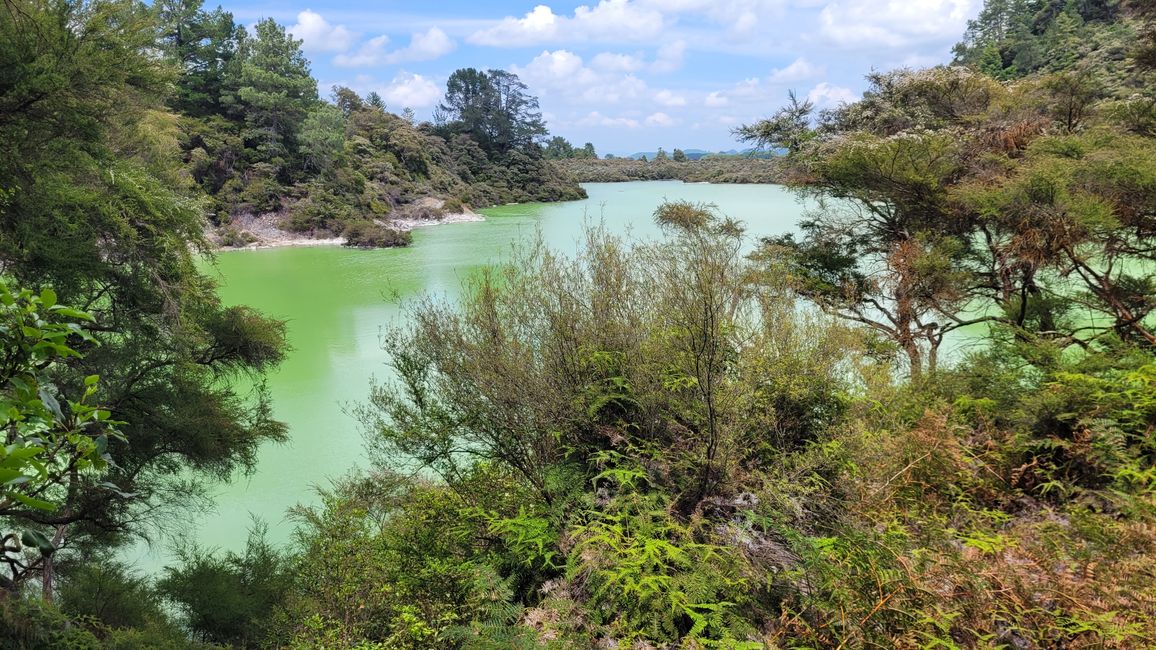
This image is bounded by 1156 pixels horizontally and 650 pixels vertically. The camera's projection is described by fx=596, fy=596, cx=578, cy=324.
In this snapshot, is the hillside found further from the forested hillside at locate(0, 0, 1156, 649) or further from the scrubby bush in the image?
the forested hillside at locate(0, 0, 1156, 649)

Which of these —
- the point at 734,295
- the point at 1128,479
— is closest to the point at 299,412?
the point at 734,295

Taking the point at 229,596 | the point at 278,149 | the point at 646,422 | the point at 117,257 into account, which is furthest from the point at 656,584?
the point at 278,149

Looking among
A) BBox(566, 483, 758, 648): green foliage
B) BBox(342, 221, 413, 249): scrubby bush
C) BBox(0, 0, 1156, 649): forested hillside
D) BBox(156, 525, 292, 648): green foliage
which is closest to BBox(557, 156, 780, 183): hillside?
BBox(342, 221, 413, 249): scrubby bush

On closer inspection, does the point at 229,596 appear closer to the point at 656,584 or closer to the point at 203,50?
the point at 656,584

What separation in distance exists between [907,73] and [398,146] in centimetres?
3456

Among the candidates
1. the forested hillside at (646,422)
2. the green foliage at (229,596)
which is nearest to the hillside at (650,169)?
the forested hillside at (646,422)

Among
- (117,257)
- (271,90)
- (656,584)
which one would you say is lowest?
(656,584)

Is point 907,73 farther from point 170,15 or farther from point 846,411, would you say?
point 170,15

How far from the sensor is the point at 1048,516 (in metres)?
2.69

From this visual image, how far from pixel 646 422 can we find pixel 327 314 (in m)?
12.4

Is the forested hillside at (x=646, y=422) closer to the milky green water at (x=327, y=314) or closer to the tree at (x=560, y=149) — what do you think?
the milky green water at (x=327, y=314)

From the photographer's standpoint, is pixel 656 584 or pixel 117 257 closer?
pixel 656 584

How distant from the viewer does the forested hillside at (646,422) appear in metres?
2.21

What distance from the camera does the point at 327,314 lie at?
14.8 meters
